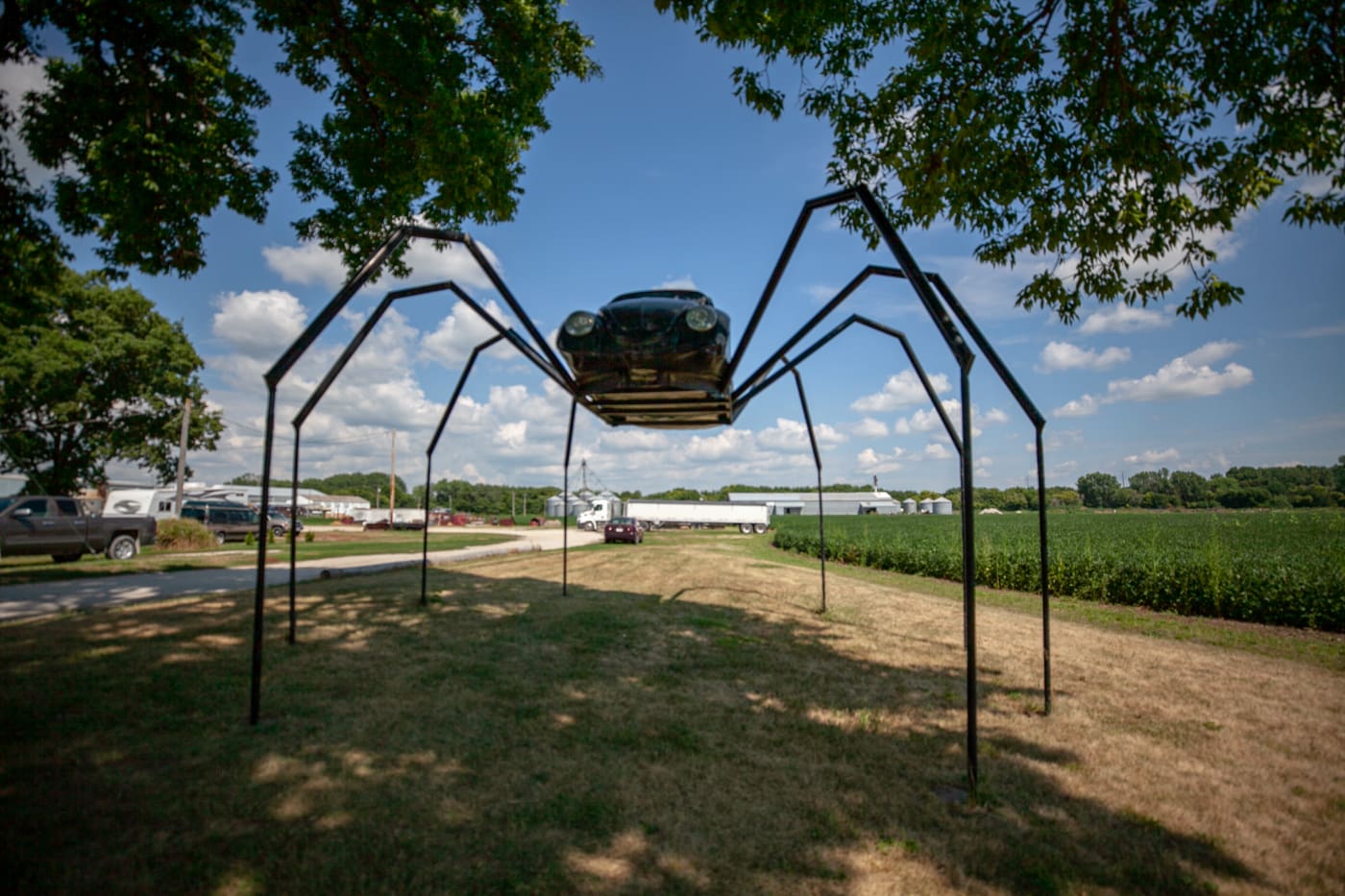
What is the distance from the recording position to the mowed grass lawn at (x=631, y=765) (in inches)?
118

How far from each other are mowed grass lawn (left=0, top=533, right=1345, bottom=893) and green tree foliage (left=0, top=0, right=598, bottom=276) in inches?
218

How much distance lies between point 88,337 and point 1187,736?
4163 centimetres

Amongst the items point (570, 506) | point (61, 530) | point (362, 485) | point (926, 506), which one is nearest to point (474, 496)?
point (362, 485)

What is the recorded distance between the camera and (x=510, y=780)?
3861 millimetres

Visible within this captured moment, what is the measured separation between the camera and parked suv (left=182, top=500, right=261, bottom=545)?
30.8 m

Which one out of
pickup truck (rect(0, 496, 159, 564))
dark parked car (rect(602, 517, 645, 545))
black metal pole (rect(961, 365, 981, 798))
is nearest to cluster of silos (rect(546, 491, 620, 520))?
dark parked car (rect(602, 517, 645, 545))

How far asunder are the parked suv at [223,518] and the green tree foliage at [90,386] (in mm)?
4450

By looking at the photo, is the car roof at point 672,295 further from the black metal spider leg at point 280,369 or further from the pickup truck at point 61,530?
the pickup truck at point 61,530

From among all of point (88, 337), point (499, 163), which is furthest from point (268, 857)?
point (88, 337)

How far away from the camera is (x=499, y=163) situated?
9.35 m

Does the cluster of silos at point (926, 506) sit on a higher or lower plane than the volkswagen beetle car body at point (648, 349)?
lower

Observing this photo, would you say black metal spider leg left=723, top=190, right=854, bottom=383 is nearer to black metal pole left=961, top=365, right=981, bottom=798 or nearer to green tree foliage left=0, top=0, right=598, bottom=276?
black metal pole left=961, top=365, right=981, bottom=798

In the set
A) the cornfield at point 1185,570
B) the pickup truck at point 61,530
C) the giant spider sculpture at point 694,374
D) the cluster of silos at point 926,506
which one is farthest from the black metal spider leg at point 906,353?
the cluster of silos at point 926,506

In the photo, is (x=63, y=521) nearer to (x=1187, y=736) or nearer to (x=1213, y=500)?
(x=1187, y=736)
